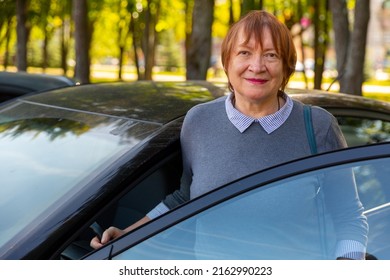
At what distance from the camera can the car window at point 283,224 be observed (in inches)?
79.0

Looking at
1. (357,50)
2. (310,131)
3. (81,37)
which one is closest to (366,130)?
(310,131)

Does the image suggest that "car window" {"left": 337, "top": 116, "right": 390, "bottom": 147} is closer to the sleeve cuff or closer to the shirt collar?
the shirt collar

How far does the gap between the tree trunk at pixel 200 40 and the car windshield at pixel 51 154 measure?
695 cm

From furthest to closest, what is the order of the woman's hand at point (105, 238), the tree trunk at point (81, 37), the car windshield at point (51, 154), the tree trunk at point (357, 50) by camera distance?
the tree trunk at point (81, 37) → the tree trunk at point (357, 50) → the car windshield at point (51, 154) → the woman's hand at point (105, 238)

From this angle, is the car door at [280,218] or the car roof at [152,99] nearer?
the car door at [280,218]

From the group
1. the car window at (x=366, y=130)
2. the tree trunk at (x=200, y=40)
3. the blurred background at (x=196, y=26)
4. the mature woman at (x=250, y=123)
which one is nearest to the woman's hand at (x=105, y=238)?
the mature woman at (x=250, y=123)

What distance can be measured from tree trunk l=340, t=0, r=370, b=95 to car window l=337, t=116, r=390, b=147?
17.4 feet

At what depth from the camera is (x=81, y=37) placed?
11562mm

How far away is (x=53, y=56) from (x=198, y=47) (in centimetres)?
5048

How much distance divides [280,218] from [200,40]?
26.9 ft

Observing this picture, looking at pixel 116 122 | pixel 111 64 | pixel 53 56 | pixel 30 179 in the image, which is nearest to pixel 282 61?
pixel 116 122

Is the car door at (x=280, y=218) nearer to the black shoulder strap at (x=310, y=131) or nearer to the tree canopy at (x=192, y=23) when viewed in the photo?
the black shoulder strap at (x=310, y=131)
